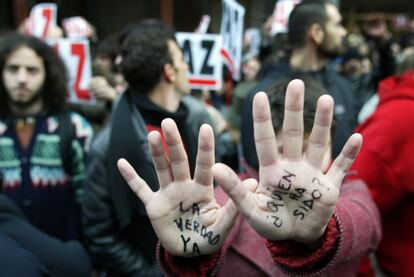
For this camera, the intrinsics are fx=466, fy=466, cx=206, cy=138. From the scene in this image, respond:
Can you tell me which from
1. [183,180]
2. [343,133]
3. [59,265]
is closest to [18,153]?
[59,265]

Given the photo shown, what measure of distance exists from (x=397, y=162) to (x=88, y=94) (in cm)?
208

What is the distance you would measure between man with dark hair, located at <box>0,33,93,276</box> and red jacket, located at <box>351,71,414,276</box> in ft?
4.74

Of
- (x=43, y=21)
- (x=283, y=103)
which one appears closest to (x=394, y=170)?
(x=283, y=103)

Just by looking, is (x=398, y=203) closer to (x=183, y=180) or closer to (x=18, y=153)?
(x=183, y=180)

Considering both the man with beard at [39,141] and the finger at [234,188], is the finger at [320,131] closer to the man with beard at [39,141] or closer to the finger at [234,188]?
the finger at [234,188]

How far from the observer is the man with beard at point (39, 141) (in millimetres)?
2355

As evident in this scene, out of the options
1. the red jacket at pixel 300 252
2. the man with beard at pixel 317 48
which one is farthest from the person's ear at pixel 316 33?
the red jacket at pixel 300 252

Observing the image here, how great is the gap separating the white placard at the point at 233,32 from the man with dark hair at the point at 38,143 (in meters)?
1.58

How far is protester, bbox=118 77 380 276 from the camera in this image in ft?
3.49

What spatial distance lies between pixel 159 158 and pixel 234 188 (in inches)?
8.3

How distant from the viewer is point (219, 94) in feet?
19.0

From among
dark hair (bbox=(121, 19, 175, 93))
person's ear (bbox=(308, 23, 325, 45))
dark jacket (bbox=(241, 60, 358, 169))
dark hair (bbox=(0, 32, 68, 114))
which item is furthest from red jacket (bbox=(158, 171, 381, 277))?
person's ear (bbox=(308, 23, 325, 45))

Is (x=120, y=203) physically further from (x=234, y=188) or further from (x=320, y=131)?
(x=320, y=131)

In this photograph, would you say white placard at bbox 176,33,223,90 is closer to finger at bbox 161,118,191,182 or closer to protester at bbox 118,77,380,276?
protester at bbox 118,77,380,276
